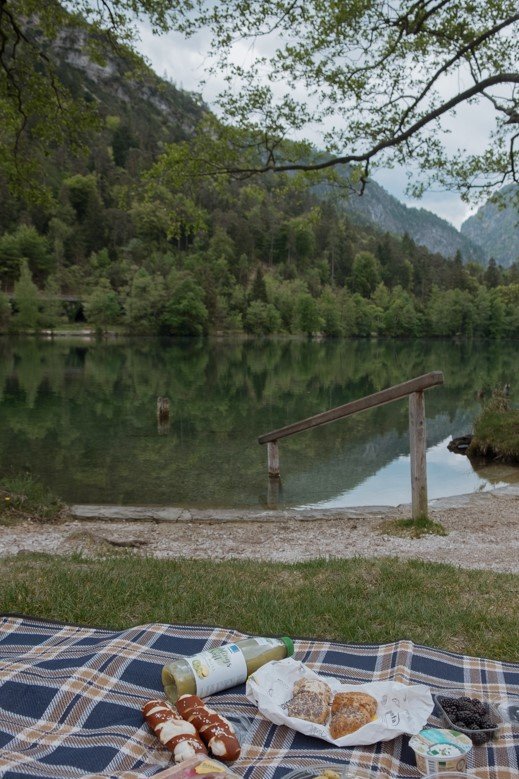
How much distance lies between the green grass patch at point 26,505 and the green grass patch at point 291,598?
3918 millimetres

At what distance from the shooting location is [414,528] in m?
8.55

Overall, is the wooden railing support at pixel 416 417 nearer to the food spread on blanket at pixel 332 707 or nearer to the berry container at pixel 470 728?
the berry container at pixel 470 728

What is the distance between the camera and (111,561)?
19.8ft

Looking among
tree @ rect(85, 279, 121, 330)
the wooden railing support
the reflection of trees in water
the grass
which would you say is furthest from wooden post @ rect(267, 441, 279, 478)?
tree @ rect(85, 279, 121, 330)

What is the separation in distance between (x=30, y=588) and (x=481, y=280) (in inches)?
6211

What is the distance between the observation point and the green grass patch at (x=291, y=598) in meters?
4.29

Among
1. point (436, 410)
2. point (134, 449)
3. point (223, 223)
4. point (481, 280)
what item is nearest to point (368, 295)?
point (481, 280)

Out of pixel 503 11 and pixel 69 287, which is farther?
pixel 69 287

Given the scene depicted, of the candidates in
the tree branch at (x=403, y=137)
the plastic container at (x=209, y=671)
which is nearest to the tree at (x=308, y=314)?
the tree branch at (x=403, y=137)

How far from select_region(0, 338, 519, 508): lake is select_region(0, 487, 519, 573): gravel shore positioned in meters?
2.77

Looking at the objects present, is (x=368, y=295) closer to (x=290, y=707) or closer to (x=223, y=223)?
(x=223, y=223)

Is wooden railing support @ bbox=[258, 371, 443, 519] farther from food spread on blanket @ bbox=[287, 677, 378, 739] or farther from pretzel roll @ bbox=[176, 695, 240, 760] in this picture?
pretzel roll @ bbox=[176, 695, 240, 760]

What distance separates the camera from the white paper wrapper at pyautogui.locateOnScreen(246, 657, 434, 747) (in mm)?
2619

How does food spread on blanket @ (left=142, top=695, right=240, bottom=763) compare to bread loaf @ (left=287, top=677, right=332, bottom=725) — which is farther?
bread loaf @ (left=287, top=677, right=332, bottom=725)
